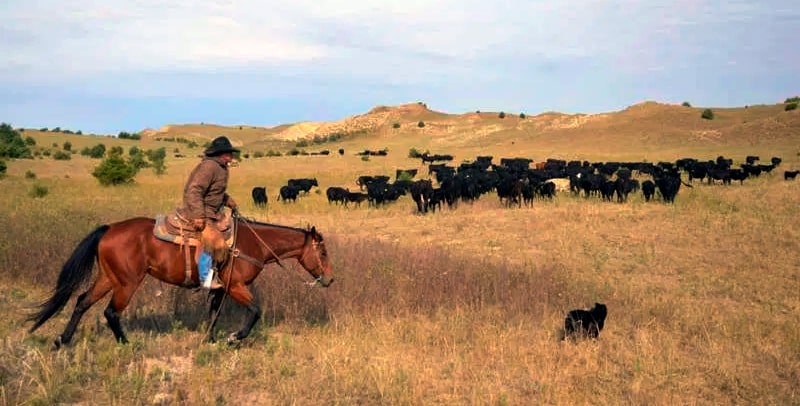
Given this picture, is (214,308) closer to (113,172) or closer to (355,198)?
(355,198)

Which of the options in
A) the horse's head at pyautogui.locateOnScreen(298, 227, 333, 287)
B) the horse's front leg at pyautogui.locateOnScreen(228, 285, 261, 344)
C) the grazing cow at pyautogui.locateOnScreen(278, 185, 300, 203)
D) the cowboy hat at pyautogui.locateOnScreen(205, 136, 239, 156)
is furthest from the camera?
the grazing cow at pyautogui.locateOnScreen(278, 185, 300, 203)

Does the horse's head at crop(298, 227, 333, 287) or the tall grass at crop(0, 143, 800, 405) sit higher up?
the horse's head at crop(298, 227, 333, 287)

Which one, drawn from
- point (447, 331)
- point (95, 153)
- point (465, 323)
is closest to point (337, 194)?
point (465, 323)

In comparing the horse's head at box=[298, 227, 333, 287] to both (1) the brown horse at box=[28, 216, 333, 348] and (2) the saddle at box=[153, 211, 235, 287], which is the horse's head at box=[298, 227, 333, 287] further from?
(2) the saddle at box=[153, 211, 235, 287]

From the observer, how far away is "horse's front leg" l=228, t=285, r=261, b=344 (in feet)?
20.9

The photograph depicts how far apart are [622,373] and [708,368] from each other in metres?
1.07

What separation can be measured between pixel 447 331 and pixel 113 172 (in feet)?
90.6

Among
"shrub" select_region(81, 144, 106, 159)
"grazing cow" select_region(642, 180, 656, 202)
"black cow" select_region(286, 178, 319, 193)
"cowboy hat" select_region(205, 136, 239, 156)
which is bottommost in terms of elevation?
"black cow" select_region(286, 178, 319, 193)

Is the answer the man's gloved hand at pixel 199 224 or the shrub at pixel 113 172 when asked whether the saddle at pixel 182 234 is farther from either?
the shrub at pixel 113 172

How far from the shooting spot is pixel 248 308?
6480 millimetres

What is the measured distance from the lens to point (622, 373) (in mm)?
6605

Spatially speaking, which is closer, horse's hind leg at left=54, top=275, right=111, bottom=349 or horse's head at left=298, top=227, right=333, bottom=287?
horse's hind leg at left=54, top=275, right=111, bottom=349

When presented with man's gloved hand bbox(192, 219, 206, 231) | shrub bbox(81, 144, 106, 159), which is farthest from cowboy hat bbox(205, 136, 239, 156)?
shrub bbox(81, 144, 106, 159)

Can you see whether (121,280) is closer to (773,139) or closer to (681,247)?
(681,247)
